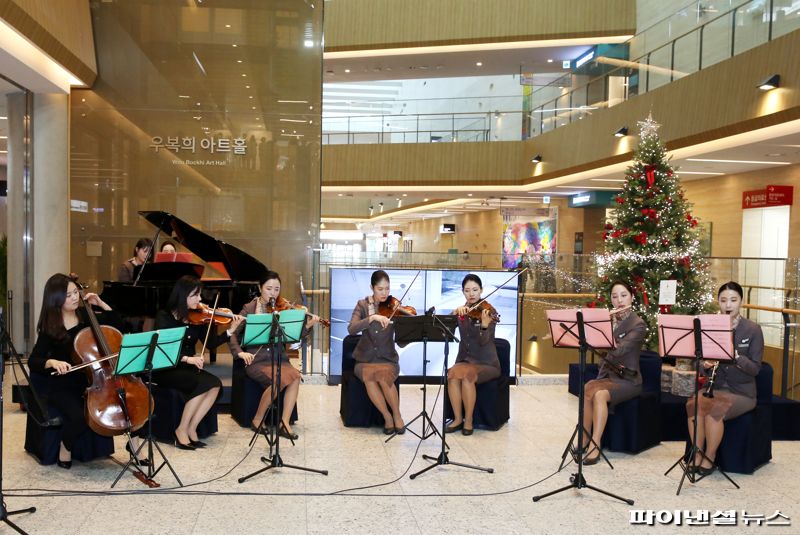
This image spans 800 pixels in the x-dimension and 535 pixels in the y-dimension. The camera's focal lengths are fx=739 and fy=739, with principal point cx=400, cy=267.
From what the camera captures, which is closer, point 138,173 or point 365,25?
point 138,173

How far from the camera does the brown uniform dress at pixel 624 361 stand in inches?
213

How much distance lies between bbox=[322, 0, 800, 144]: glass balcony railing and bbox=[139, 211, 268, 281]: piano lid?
6615mm

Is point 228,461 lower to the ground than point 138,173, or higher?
lower

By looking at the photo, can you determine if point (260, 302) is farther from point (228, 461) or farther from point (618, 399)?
point (618, 399)

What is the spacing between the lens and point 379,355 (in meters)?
6.06

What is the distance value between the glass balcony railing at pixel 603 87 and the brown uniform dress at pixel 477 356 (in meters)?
5.62

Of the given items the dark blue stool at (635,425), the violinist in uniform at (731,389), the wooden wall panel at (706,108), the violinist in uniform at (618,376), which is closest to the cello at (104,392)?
the violinist in uniform at (618,376)

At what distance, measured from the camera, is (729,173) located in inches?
543

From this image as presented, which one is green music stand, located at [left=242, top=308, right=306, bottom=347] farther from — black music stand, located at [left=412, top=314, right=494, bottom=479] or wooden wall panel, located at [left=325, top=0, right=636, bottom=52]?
wooden wall panel, located at [left=325, top=0, right=636, bottom=52]

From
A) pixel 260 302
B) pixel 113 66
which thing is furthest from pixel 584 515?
pixel 113 66

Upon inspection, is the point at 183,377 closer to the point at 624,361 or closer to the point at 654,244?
the point at 624,361

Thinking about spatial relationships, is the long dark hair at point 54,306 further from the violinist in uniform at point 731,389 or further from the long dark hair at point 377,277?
the violinist in uniform at point 731,389

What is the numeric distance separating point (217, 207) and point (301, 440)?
506 cm

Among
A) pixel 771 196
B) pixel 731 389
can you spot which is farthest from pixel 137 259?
pixel 771 196
